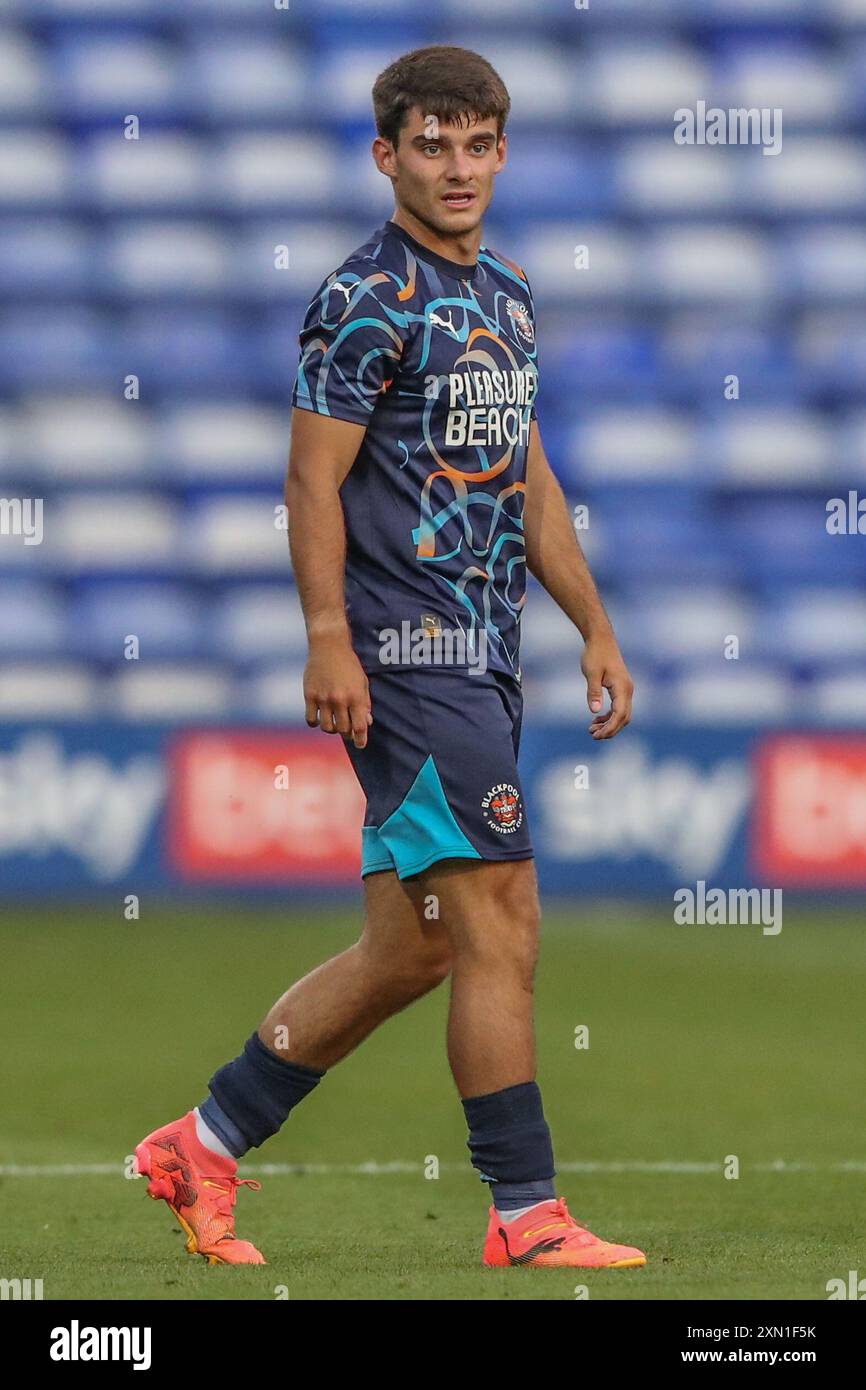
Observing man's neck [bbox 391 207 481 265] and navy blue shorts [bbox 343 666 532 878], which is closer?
navy blue shorts [bbox 343 666 532 878]

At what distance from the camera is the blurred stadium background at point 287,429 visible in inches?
534

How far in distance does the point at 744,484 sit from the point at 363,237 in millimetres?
3675

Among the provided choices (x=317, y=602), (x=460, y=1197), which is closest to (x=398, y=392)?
(x=317, y=602)

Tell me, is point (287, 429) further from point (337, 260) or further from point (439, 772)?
point (439, 772)

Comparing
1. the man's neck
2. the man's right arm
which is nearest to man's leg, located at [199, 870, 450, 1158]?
the man's right arm

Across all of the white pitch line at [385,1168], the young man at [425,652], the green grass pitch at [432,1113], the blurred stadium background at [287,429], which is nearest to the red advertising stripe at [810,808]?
the blurred stadium background at [287,429]

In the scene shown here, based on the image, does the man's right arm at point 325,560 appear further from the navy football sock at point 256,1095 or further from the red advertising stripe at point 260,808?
the red advertising stripe at point 260,808

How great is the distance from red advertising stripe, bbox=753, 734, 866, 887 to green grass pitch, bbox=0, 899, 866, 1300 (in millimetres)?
415

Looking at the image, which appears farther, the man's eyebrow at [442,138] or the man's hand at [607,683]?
the man's hand at [607,683]

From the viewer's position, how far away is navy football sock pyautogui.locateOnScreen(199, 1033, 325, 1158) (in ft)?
14.2

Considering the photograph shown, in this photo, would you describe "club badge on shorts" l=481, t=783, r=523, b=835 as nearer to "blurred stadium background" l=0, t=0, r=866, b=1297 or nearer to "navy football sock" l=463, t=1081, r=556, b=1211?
"navy football sock" l=463, t=1081, r=556, b=1211

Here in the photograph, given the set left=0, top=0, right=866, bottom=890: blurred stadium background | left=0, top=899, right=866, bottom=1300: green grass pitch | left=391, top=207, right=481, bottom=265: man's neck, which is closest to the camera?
left=0, top=899, right=866, bottom=1300: green grass pitch

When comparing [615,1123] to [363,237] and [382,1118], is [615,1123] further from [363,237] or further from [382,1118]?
[363,237]

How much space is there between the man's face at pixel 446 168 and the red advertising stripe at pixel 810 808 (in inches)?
369
